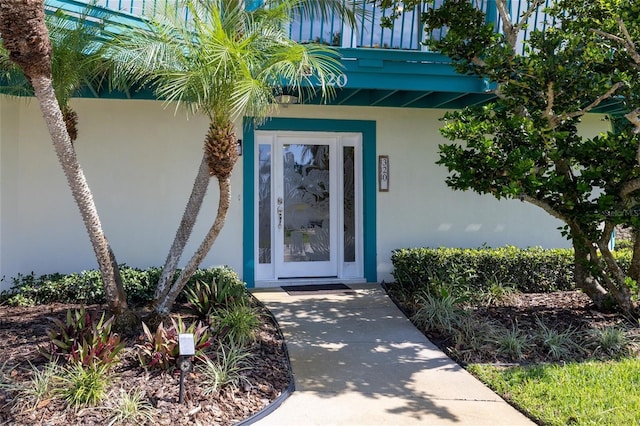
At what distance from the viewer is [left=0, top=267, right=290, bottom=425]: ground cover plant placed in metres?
3.50

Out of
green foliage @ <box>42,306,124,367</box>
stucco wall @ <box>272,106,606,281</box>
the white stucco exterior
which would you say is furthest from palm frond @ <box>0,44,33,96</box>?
stucco wall @ <box>272,106,606,281</box>

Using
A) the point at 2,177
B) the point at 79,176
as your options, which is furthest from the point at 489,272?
the point at 2,177

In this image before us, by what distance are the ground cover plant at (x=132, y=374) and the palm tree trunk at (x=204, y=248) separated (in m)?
0.27

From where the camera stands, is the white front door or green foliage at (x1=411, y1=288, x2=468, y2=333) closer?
green foliage at (x1=411, y1=288, x2=468, y2=333)

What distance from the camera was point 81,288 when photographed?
20.9ft

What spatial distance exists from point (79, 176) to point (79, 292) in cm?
249

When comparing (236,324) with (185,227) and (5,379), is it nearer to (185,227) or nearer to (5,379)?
(185,227)

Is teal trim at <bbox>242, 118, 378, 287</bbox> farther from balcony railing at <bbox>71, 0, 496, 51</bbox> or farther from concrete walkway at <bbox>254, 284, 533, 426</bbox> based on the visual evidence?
concrete walkway at <bbox>254, 284, 533, 426</bbox>

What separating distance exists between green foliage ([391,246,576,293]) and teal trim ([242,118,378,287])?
0.58m

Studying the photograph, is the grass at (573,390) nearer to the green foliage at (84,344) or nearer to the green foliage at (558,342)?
the green foliage at (558,342)

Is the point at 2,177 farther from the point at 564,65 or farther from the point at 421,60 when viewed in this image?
the point at 564,65

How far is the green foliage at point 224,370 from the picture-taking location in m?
3.89

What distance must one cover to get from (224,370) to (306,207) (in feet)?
14.0

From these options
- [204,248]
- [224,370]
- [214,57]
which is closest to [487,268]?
[204,248]
